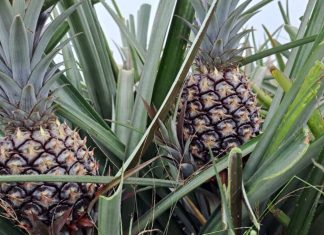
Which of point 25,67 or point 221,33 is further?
point 221,33

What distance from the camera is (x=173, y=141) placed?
69cm

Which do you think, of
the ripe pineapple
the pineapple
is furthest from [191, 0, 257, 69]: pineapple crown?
the pineapple

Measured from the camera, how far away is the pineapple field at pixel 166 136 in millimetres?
566

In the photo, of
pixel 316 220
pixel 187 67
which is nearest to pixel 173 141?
pixel 187 67

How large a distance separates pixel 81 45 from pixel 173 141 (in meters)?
0.28

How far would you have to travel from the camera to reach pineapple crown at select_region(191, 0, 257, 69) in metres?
0.77

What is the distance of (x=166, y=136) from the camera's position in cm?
68

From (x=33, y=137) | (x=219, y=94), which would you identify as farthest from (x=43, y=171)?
(x=219, y=94)

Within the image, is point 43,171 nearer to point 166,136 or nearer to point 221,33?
point 166,136

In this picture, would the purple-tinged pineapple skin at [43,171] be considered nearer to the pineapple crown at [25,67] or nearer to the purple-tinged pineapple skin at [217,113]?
the pineapple crown at [25,67]

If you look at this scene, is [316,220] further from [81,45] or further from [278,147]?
[81,45]

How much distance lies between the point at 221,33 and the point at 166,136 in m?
0.20

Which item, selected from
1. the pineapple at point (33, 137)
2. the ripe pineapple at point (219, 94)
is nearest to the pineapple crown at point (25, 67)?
the pineapple at point (33, 137)

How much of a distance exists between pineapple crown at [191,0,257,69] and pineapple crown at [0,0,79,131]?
21 cm
